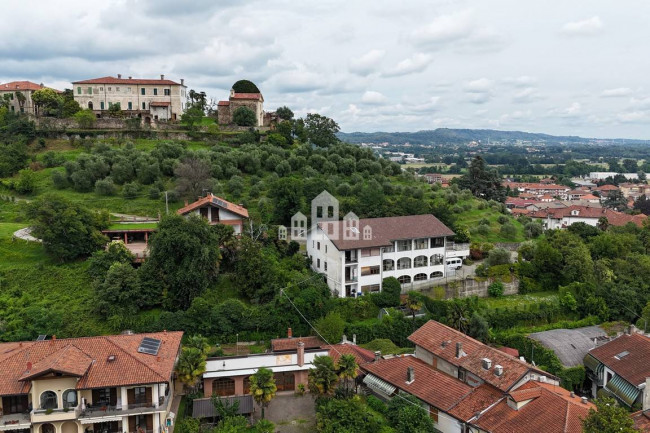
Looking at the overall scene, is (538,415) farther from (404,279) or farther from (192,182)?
(192,182)

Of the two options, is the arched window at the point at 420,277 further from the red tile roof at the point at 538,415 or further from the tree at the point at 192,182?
the tree at the point at 192,182

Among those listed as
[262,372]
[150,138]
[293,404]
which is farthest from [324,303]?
[150,138]

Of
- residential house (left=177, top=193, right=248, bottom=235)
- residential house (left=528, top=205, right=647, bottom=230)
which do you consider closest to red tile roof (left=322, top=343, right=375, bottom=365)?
residential house (left=177, top=193, right=248, bottom=235)

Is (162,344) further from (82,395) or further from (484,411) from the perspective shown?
(484,411)

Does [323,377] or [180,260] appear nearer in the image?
[323,377]

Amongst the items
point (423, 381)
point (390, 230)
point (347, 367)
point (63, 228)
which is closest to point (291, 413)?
point (347, 367)
